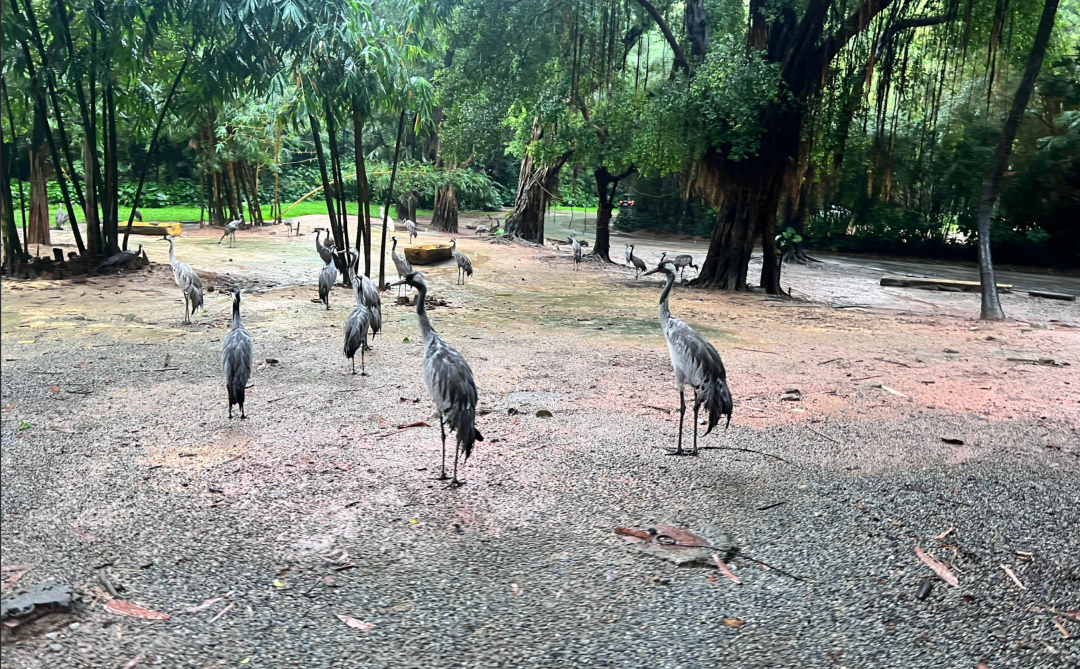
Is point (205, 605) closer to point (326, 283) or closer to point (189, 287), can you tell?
point (189, 287)

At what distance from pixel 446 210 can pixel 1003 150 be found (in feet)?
55.5

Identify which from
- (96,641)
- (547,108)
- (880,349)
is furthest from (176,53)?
(96,641)

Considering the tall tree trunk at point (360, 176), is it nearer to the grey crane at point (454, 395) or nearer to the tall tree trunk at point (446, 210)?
the grey crane at point (454, 395)

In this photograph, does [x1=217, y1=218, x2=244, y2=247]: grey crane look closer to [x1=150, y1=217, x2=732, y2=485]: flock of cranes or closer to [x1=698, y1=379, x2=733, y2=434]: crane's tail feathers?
[x1=150, y1=217, x2=732, y2=485]: flock of cranes

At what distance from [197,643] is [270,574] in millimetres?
474

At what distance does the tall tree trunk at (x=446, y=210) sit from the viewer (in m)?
23.9

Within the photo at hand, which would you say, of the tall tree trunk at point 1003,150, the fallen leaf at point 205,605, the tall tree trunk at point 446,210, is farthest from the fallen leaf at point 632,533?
the tall tree trunk at point 446,210

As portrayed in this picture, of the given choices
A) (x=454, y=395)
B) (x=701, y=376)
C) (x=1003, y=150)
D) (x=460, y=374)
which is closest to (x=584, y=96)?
(x=1003, y=150)

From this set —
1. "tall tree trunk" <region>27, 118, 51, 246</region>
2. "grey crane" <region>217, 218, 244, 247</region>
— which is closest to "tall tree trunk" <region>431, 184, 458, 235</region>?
"grey crane" <region>217, 218, 244, 247</region>

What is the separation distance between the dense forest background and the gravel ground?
2.81 m

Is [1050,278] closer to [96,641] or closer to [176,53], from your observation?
[176,53]

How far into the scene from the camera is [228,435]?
446 centimetres

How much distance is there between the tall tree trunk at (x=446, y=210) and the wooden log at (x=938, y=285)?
12808 mm

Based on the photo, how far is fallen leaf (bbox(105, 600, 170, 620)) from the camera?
8.38ft
